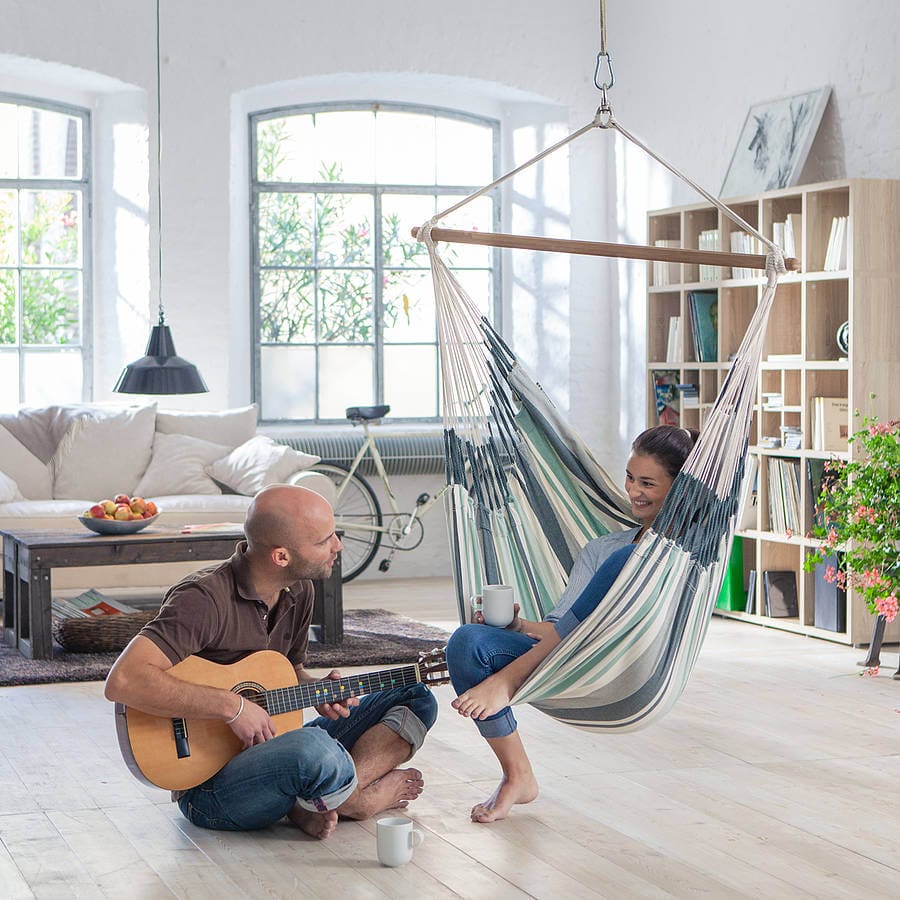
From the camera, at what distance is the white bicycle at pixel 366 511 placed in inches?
290

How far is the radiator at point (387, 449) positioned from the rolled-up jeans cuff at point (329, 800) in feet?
14.8

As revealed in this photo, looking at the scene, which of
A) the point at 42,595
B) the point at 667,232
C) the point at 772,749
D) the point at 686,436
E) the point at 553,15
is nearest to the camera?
the point at 686,436

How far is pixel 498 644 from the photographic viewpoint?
10.3ft

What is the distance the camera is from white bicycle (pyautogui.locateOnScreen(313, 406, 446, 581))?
7363 millimetres

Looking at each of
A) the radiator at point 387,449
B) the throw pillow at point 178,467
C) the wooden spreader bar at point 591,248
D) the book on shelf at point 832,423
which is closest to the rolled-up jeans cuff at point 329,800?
the wooden spreader bar at point 591,248

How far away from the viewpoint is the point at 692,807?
332 cm

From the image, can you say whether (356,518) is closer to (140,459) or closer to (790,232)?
(140,459)

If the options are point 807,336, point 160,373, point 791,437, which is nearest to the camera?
point 807,336

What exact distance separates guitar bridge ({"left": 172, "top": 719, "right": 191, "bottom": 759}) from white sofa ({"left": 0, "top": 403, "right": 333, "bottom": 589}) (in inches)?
143

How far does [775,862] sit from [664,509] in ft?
2.47

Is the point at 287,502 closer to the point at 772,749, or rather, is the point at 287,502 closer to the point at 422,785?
the point at 422,785

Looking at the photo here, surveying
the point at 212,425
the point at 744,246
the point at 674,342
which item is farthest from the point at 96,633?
the point at 744,246

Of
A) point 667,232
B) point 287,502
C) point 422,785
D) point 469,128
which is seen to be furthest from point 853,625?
point 469,128

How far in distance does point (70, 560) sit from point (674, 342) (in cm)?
294
